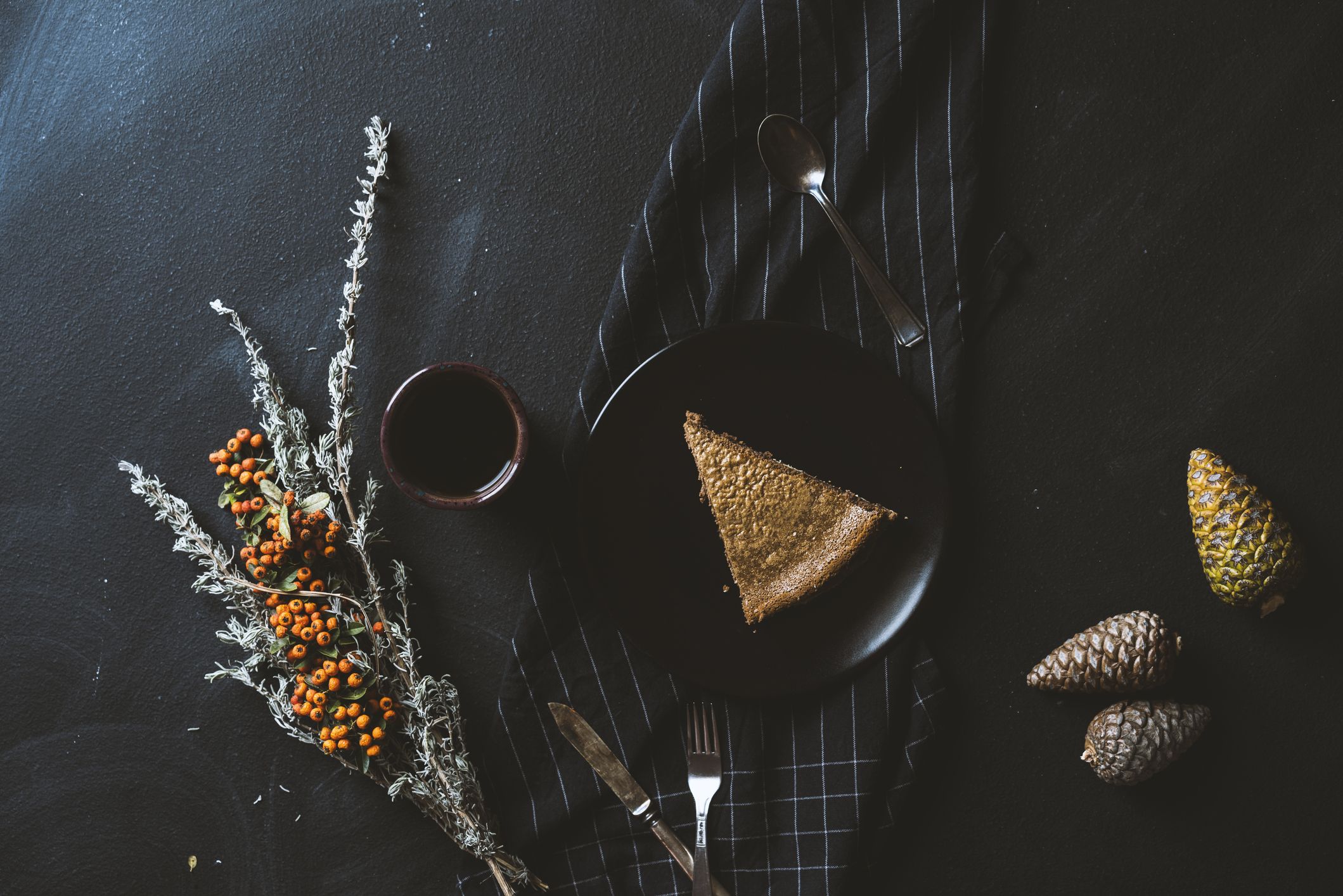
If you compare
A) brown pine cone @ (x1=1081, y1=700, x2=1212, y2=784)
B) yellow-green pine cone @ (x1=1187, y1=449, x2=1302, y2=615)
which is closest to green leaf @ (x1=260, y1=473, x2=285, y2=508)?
brown pine cone @ (x1=1081, y1=700, x2=1212, y2=784)

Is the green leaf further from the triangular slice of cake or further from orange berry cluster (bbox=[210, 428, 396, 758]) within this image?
the triangular slice of cake

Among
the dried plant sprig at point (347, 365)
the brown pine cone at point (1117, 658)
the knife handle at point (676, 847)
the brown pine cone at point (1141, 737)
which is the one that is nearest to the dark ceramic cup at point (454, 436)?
the dried plant sprig at point (347, 365)

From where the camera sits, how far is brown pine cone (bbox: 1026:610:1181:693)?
1684 millimetres

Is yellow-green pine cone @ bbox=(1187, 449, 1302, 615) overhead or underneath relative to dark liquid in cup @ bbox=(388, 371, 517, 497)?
underneath

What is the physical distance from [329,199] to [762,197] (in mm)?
920

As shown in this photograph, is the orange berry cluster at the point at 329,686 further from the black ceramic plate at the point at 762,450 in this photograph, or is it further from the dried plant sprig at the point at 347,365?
the black ceramic plate at the point at 762,450

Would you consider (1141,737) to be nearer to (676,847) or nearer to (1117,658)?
(1117,658)

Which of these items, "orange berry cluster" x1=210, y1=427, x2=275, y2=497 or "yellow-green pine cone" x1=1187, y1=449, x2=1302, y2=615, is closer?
"yellow-green pine cone" x1=1187, y1=449, x2=1302, y2=615

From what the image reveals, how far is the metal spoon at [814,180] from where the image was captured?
173 centimetres

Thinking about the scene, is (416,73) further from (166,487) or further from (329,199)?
(166,487)

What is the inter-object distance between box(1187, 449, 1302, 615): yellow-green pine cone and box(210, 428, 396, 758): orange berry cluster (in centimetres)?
164

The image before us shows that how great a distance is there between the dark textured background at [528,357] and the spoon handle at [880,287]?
0.55 feet

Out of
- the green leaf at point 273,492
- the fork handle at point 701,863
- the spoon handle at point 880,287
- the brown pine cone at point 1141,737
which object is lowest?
the fork handle at point 701,863

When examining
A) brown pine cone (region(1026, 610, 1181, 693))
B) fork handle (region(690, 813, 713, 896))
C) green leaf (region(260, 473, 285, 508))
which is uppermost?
green leaf (region(260, 473, 285, 508))
